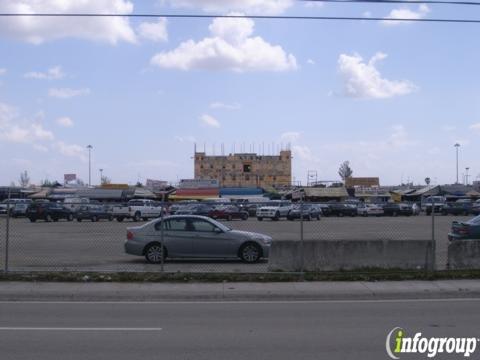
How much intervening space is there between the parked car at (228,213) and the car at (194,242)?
88.6ft

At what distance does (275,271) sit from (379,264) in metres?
2.60

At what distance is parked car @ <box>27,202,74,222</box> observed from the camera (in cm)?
4666

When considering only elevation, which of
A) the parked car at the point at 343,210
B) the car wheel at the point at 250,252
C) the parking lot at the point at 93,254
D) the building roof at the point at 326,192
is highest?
the building roof at the point at 326,192

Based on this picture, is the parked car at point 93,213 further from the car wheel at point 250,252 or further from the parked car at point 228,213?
the car wheel at point 250,252

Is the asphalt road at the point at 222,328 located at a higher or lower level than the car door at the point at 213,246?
lower

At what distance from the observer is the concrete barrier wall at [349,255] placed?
15.9m

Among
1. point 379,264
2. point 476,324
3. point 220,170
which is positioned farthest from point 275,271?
point 220,170

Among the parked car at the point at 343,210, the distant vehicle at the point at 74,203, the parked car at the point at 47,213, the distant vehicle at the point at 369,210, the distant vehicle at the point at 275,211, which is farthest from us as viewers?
the parked car at the point at 343,210

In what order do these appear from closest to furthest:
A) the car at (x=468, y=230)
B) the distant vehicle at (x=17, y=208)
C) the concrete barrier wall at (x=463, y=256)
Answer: the concrete barrier wall at (x=463, y=256), the car at (x=468, y=230), the distant vehicle at (x=17, y=208)

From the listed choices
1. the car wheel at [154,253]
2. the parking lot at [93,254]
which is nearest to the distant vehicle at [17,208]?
the parking lot at [93,254]

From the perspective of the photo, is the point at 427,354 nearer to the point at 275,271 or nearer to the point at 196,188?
the point at 275,271

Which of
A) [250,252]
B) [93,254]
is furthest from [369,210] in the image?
[250,252]

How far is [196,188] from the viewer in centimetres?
9938

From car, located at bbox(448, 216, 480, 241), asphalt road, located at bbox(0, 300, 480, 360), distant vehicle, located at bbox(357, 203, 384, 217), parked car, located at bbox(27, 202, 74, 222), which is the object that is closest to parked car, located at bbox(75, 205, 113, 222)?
parked car, located at bbox(27, 202, 74, 222)
